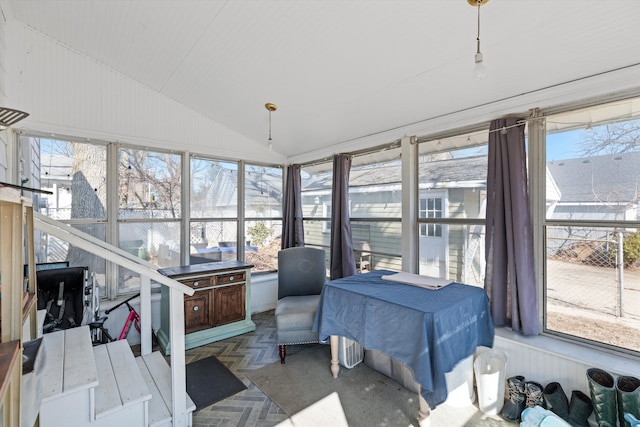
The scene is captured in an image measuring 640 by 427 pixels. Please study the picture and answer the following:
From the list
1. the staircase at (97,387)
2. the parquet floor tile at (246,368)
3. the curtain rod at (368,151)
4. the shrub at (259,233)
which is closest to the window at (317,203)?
the curtain rod at (368,151)

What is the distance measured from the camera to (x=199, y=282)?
3516mm

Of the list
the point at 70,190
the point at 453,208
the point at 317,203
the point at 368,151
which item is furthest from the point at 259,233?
the point at 453,208

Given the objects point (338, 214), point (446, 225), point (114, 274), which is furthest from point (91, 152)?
point (446, 225)

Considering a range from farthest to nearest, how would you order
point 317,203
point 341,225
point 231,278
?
point 317,203 → point 341,225 → point 231,278

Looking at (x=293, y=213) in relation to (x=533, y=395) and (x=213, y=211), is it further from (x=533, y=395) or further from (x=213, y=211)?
(x=533, y=395)

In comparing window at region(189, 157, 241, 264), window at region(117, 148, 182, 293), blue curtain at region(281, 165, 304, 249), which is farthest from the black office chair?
blue curtain at region(281, 165, 304, 249)

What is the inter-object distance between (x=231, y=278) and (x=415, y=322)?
2.52 metres

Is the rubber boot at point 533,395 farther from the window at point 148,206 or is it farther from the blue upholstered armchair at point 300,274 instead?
the window at point 148,206

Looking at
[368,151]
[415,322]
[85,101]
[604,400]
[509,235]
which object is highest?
[85,101]

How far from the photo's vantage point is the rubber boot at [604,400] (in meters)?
1.86

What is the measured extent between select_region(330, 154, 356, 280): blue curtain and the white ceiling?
1.90 ft

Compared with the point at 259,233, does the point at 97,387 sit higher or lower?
lower

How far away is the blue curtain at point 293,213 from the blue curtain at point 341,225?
795 millimetres

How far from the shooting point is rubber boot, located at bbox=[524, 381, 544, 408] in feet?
7.13
